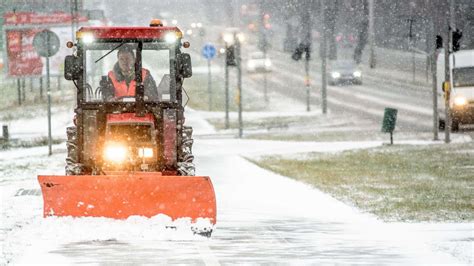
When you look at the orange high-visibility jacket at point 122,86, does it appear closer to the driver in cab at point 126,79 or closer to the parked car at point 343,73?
the driver in cab at point 126,79

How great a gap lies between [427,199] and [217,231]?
561 cm

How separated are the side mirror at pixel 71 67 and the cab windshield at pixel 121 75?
0.18 m

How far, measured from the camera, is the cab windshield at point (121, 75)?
49.4 ft

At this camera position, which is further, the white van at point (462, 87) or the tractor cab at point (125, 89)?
the white van at point (462, 87)

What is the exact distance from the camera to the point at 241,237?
13742mm

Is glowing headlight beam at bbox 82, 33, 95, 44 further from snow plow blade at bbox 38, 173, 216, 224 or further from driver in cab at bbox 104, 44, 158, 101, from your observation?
snow plow blade at bbox 38, 173, 216, 224

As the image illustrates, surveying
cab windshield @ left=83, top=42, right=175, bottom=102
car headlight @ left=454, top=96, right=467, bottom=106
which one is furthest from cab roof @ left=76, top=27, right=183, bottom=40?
car headlight @ left=454, top=96, right=467, bottom=106

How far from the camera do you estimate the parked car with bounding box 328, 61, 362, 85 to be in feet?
245

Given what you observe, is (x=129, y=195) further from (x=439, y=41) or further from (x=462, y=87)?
(x=462, y=87)

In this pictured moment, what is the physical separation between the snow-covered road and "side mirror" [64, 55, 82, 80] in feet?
6.36

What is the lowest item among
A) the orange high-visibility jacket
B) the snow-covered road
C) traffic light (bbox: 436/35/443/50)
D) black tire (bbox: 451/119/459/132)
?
black tire (bbox: 451/119/459/132)

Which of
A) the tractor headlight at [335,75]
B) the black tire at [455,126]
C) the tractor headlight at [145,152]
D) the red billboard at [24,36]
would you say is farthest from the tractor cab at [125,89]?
the tractor headlight at [335,75]

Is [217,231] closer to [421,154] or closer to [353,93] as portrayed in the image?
[421,154]

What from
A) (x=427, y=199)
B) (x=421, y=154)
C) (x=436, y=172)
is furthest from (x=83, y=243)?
(x=421, y=154)
